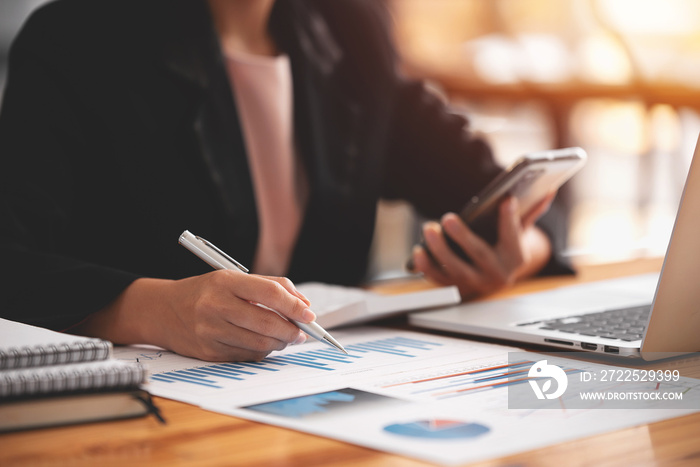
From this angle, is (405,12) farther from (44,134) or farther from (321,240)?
(44,134)

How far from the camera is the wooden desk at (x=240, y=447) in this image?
1.42ft

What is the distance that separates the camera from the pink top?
1167mm

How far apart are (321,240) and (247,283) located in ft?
1.90

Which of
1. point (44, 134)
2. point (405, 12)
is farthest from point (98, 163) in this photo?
point (405, 12)

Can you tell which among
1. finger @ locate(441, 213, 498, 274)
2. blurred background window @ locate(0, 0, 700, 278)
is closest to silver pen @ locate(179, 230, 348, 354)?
finger @ locate(441, 213, 498, 274)

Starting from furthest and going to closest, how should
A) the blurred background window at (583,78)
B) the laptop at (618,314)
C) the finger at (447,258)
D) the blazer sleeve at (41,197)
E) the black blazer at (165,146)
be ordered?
the blurred background window at (583,78), the finger at (447,258), the black blazer at (165,146), the blazer sleeve at (41,197), the laptop at (618,314)

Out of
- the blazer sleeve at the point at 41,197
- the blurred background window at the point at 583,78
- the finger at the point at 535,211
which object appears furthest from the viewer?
the blurred background window at the point at 583,78

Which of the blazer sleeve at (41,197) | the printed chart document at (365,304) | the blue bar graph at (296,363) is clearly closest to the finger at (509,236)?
the printed chart document at (365,304)

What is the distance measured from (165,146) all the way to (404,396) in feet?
2.04

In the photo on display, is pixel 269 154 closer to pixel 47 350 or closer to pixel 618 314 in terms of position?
pixel 618 314

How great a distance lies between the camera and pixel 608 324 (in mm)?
734

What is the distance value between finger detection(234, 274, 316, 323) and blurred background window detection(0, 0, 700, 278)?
2.22 metres

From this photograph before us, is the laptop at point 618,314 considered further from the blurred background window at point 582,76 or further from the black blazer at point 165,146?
the blurred background window at point 582,76

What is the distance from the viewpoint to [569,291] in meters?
1.00
